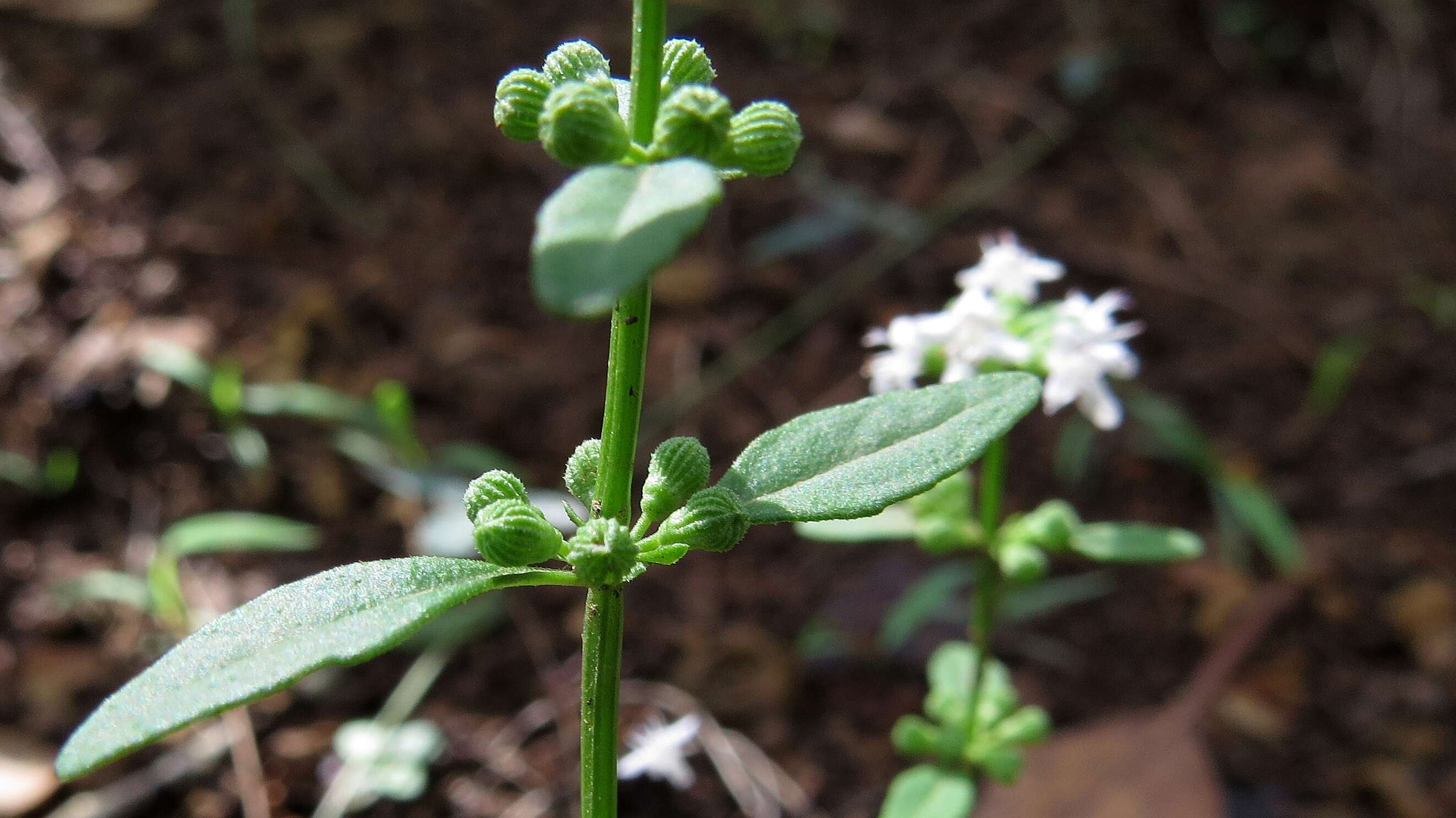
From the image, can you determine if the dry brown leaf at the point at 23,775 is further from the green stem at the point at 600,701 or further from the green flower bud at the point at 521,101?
the green flower bud at the point at 521,101

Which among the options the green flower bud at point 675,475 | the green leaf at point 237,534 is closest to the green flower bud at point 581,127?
the green flower bud at point 675,475

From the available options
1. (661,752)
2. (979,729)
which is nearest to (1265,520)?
(979,729)

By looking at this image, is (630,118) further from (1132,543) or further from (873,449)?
(1132,543)

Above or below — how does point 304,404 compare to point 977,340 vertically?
above

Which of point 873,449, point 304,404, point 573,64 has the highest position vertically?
point 304,404

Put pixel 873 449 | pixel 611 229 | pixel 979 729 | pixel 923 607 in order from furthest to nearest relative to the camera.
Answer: pixel 923 607 → pixel 979 729 → pixel 873 449 → pixel 611 229

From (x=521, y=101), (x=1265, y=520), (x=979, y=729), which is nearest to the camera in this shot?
(x=521, y=101)

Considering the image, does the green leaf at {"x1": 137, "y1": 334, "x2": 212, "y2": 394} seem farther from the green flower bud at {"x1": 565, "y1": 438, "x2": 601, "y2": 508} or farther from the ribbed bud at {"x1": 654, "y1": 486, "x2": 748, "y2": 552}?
the ribbed bud at {"x1": 654, "y1": 486, "x2": 748, "y2": 552}
